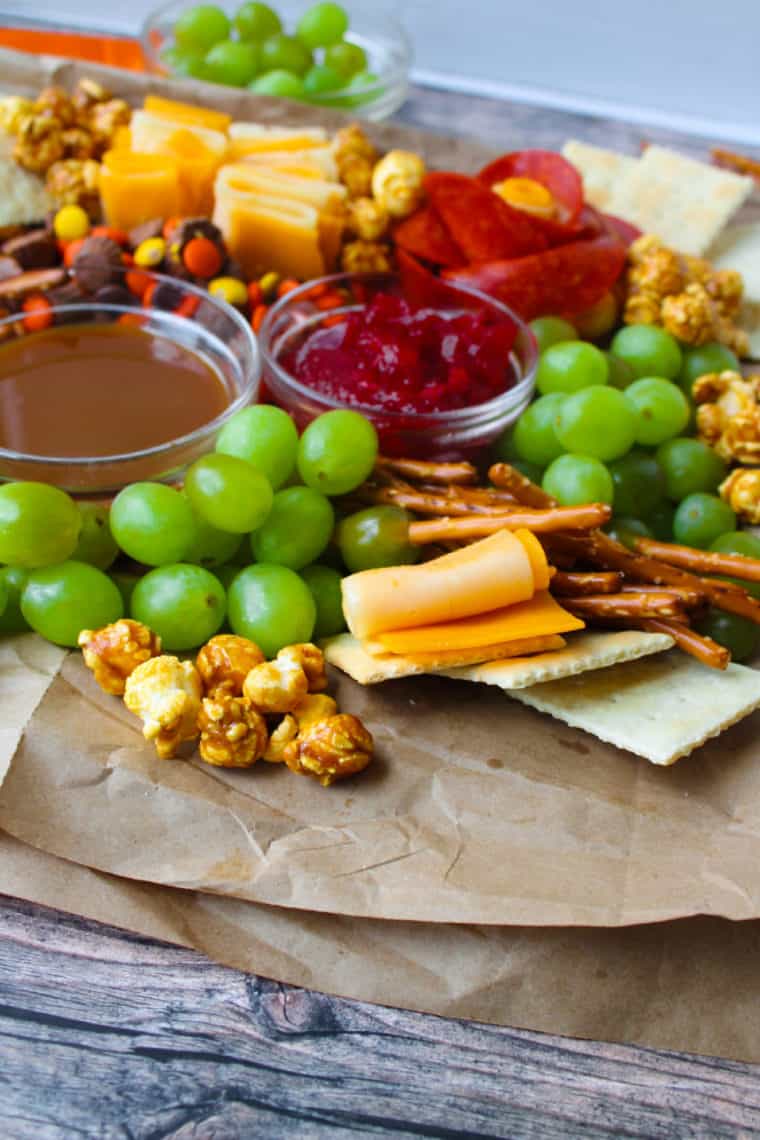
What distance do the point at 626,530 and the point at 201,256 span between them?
2.47 ft

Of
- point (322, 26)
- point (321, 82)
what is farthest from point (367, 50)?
point (321, 82)

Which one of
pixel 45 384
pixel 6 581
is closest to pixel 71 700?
pixel 6 581

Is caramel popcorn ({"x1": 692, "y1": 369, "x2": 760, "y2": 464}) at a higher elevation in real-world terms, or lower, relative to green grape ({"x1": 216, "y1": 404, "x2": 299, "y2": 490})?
lower

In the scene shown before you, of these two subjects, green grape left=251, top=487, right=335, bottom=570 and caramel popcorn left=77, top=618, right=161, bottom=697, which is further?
green grape left=251, top=487, right=335, bottom=570

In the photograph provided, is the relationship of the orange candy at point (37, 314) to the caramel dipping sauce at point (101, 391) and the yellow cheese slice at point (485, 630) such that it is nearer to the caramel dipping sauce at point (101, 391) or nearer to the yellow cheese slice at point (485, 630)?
the caramel dipping sauce at point (101, 391)

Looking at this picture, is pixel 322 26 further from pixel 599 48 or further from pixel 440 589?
pixel 440 589

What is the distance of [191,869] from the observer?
94 centimetres

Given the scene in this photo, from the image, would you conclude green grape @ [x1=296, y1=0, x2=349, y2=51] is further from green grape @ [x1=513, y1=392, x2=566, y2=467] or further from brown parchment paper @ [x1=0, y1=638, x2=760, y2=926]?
brown parchment paper @ [x1=0, y1=638, x2=760, y2=926]

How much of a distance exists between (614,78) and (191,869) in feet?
7.38

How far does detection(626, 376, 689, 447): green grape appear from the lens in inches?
54.7

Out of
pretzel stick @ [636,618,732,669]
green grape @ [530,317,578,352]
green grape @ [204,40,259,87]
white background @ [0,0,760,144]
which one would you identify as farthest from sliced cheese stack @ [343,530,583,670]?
white background @ [0,0,760,144]

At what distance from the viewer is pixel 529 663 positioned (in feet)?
3.41

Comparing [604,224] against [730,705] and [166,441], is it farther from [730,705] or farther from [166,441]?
[730,705]

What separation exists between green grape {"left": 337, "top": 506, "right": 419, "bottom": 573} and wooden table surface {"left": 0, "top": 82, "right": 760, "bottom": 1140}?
45cm
